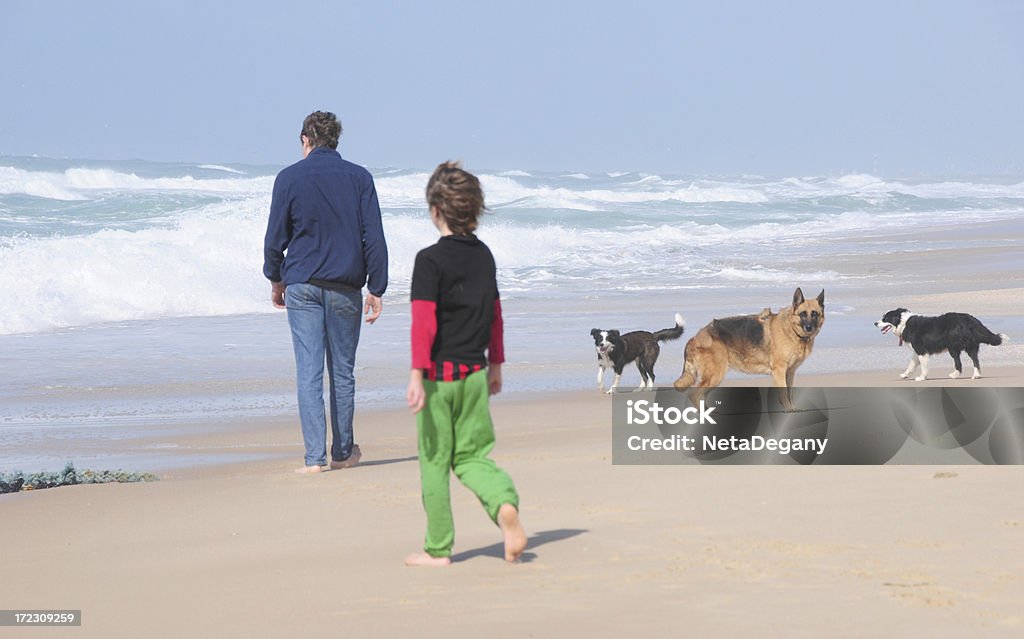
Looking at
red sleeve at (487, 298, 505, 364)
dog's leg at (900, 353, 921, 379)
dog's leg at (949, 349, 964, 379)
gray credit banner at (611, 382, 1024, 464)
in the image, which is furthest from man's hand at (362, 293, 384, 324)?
dog's leg at (949, 349, 964, 379)

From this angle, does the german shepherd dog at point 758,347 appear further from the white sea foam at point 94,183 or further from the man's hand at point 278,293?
the white sea foam at point 94,183

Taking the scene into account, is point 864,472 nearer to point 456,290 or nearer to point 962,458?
point 962,458

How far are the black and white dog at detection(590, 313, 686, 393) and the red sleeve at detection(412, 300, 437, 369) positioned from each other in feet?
19.7

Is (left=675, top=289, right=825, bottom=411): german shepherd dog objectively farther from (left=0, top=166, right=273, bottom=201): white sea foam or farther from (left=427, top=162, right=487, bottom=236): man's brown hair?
(left=0, top=166, right=273, bottom=201): white sea foam

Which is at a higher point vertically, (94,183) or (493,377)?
(94,183)

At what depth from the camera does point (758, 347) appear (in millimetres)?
8320

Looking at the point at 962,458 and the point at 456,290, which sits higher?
the point at 456,290

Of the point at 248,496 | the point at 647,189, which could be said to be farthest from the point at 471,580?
the point at 647,189

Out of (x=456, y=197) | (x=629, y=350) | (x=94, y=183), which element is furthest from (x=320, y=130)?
(x=94, y=183)

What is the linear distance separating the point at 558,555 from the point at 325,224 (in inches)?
111

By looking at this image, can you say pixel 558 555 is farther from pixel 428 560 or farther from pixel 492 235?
pixel 492 235

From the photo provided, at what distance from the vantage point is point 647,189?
61.3 m

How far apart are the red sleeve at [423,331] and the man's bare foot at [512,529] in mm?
558

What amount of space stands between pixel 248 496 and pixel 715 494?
7.25 ft
